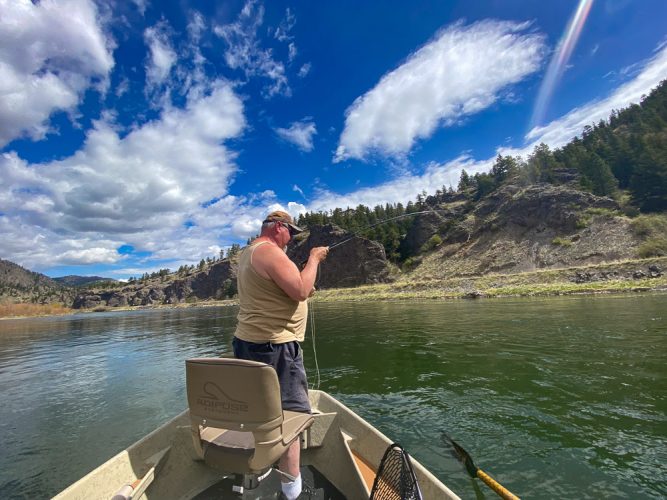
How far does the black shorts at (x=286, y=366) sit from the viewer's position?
3880 millimetres

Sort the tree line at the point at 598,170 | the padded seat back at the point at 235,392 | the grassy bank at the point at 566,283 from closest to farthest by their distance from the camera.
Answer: the padded seat back at the point at 235,392 → the grassy bank at the point at 566,283 → the tree line at the point at 598,170

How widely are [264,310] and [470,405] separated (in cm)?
786

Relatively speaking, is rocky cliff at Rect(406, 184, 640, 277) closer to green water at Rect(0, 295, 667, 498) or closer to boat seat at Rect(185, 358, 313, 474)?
green water at Rect(0, 295, 667, 498)

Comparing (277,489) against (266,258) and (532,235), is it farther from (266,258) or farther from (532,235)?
(532,235)

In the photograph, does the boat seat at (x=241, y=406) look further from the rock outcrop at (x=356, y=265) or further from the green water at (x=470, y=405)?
the rock outcrop at (x=356, y=265)

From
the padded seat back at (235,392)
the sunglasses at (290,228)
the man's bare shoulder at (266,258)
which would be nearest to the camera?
the padded seat back at (235,392)

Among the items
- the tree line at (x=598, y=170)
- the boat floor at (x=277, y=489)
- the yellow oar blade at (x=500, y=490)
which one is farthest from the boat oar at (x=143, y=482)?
the tree line at (x=598, y=170)

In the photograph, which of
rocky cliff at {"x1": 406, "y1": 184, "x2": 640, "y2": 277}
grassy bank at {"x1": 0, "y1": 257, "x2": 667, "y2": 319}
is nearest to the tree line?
rocky cliff at {"x1": 406, "y1": 184, "x2": 640, "y2": 277}

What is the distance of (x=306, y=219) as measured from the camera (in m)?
168

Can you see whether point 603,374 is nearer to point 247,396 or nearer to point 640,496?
point 640,496

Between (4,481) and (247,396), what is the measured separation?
8.04 m

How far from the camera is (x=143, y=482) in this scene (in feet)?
14.0

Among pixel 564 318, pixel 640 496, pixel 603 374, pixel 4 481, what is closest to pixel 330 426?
pixel 640 496

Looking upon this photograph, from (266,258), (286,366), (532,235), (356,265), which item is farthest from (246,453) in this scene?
(356,265)
